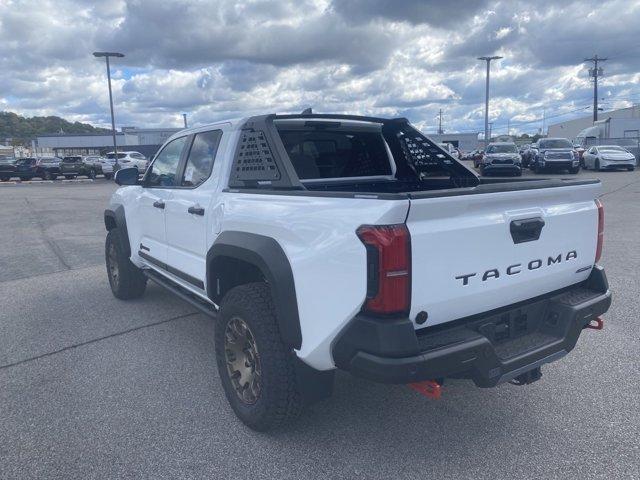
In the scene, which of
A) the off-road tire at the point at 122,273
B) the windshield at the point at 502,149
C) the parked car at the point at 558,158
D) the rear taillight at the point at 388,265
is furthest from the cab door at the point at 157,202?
the parked car at the point at 558,158

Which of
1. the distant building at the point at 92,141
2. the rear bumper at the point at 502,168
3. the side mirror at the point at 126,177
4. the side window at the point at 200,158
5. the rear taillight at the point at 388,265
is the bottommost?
the rear bumper at the point at 502,168

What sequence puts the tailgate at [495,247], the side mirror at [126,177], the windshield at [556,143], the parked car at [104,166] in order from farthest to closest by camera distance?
the parked car at [104,166]
the windshield at [556,143]
the side mirror at [126,177]
the tailgate at [495,247]

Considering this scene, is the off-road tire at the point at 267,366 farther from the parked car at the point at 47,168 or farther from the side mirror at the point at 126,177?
the parked car at the point at 47,168

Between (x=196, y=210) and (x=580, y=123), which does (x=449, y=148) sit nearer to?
(x=196, y=210)

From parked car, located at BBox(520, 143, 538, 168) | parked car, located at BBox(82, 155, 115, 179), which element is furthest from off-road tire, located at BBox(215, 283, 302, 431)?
parked car, located at BBox(82, 155, 115, 179)

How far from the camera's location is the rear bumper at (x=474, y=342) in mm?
2461

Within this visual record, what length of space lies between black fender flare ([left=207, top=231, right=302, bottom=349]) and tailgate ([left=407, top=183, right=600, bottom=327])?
66 cm

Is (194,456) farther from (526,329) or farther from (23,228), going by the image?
(23,228)

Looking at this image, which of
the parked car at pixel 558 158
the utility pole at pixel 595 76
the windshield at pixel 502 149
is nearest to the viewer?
the parked car at pixel 558 158

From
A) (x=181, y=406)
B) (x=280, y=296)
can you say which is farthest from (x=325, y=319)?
(x=181, y=406)

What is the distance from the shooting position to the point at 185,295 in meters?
4.46

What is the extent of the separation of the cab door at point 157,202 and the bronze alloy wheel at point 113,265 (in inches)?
Answer: 28.2

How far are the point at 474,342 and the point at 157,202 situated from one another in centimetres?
316

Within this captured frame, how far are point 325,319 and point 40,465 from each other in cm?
178
